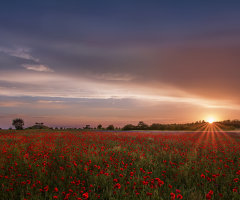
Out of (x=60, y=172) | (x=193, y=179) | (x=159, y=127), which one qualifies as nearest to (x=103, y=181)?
(x=60, y=172)

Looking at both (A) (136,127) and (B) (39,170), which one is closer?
(B) (39,170)

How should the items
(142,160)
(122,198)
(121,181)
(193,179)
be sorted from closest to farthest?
(122,198), (121,181), (193,179), (142,160)

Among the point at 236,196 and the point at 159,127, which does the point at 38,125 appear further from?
the point at 236,196

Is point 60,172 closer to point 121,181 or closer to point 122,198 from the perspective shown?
point 121,181

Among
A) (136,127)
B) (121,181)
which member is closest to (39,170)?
(121,181)

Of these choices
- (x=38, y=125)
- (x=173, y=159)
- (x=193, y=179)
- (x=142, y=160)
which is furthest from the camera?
(x=38, y=125)

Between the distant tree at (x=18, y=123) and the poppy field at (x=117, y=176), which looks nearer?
the poppy field at (x=117, y=176)

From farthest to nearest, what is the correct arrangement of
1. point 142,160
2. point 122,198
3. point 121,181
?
point 142,160 < point 121,181 < point 122,198

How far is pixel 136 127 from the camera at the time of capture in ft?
149

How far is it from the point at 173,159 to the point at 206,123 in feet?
139

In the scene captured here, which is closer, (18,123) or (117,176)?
(117,176)

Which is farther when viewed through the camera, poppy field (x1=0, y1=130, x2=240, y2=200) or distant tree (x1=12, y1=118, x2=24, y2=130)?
distant tree (x1=12, y1=118, x2=24, y2=130)

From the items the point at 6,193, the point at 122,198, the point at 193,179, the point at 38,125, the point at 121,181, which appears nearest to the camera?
the point at 122,198

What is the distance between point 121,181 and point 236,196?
3.24m
